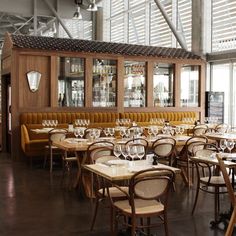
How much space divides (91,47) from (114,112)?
6.12 ft

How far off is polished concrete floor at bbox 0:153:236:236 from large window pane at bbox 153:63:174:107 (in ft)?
16.8

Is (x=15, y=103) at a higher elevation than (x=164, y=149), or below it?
higher

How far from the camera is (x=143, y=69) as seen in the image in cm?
1199

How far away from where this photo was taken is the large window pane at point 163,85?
40.0 feet

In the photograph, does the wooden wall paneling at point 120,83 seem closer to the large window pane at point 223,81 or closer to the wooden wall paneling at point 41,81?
the wooden wall paneling at point 41,81

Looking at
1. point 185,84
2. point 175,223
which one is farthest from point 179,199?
point 185,84

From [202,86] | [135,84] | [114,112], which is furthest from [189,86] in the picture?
[114,112]

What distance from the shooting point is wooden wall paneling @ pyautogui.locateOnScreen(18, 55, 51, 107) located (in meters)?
10.1

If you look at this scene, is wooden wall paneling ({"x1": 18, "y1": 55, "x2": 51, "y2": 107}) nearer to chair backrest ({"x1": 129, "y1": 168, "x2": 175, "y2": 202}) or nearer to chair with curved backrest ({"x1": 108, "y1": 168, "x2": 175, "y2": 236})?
chair with curved backrest ({"x1": 108, "y1": 168, "x2": 175, "y2": 236})

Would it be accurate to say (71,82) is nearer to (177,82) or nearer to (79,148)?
(177,82)

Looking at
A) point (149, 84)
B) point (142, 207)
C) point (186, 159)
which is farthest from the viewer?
point (149, 84)

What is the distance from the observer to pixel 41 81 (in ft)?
34.2

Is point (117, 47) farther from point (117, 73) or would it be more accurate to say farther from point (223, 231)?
point (223, 231)

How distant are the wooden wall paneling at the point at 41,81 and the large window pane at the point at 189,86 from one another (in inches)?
167
